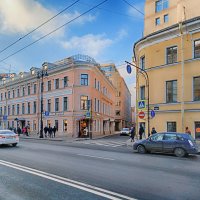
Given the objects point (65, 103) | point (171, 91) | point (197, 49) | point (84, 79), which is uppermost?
point (197, 49)

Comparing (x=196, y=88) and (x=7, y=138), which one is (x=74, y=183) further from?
(x=196, y=88)

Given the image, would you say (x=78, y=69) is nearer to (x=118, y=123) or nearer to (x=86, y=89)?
(x=86, y=89)

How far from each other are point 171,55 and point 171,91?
→ 3.43 meters

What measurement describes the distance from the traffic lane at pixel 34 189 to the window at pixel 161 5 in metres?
35.3

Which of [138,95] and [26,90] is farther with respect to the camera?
[26,90]

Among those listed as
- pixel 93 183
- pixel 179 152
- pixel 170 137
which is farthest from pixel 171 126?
pixel 93 183

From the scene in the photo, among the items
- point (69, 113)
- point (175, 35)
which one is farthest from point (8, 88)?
point (175, 35)

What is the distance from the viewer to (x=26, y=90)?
177 feet

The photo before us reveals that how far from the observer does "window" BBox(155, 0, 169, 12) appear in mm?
39241

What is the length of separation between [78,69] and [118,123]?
1895 inches

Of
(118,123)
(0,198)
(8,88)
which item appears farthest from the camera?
(118,123)

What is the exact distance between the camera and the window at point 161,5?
39241mm

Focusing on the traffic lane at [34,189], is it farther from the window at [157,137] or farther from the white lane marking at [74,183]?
the window at [157,137]

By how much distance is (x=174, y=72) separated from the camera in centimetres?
2662
